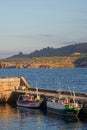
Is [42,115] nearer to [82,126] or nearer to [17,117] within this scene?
[17,117]

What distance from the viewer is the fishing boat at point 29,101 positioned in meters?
82.4

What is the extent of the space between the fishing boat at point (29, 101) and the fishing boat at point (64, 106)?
126 inches

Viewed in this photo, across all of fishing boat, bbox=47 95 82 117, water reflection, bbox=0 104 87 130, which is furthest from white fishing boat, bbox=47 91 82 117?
water reflection, bbox=0 104 87 130

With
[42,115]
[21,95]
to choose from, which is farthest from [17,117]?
[21,95]

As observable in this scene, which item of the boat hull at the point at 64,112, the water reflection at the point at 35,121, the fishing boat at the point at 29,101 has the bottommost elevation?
the water reflection at the point at 35,121

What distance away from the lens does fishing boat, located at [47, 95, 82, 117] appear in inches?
2803

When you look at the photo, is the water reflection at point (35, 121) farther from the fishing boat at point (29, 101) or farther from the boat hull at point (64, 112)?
the fishing boat at point (29, 101)

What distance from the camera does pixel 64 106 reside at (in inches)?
2889

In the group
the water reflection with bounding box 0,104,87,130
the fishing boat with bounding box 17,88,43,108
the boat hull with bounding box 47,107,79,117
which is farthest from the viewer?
the fishing boat with bounding box 17,88,43,108

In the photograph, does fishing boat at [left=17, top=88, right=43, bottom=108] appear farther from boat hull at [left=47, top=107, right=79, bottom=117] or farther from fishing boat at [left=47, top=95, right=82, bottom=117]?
boat hull at [left=47, top=107, right=79, bottom=117]

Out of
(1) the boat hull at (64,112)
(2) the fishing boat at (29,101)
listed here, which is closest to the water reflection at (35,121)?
(1) the boat hull at (64,112)

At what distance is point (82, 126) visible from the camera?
2530 inches

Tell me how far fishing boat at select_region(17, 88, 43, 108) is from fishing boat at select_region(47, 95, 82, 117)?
321 cm

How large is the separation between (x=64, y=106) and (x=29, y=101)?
12501mm
